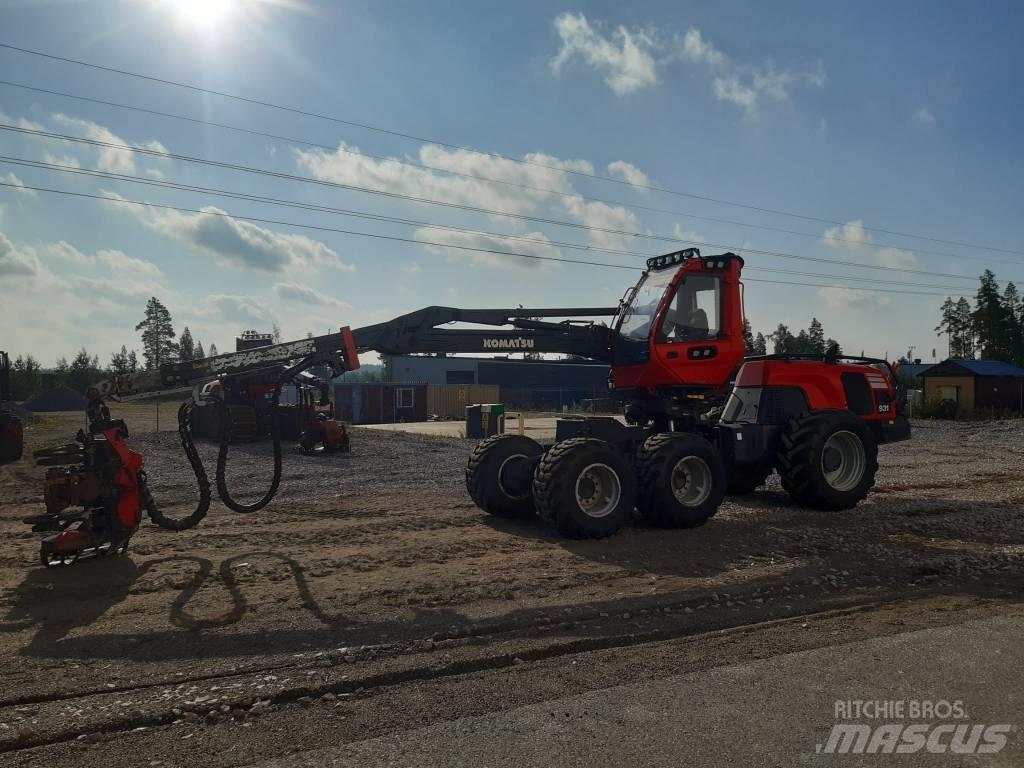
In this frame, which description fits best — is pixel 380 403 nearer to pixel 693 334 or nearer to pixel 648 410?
pixel 648 410

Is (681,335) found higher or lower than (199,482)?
higher

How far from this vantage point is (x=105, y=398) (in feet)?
24.7

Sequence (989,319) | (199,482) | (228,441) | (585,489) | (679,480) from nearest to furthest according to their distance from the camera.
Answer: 1. (228,441)
2. (199,482)
3. (585,489)
4. (679,480)
5. (989,319)

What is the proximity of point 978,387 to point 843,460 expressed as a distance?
31043 mm

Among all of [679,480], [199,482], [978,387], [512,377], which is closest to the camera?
[199,482]

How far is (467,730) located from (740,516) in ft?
22.6

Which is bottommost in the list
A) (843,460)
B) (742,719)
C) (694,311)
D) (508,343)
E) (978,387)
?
(742,719)

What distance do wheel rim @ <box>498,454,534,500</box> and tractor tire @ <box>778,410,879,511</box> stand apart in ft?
11.5

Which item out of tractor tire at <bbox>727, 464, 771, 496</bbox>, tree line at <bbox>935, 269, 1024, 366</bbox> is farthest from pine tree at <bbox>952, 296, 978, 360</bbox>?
tractor tire at <bbox>727, 464, 771, 496</bbox>

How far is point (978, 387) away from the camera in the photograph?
3531 centimetres

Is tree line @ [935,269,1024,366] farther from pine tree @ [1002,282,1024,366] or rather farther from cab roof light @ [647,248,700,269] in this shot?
cab roof light @ [647,248,700,269]

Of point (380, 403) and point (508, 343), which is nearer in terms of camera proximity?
point (508, 343)

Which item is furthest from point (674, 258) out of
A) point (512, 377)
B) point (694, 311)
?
point (512, 377)

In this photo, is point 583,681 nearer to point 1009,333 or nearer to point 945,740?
point 945,740
